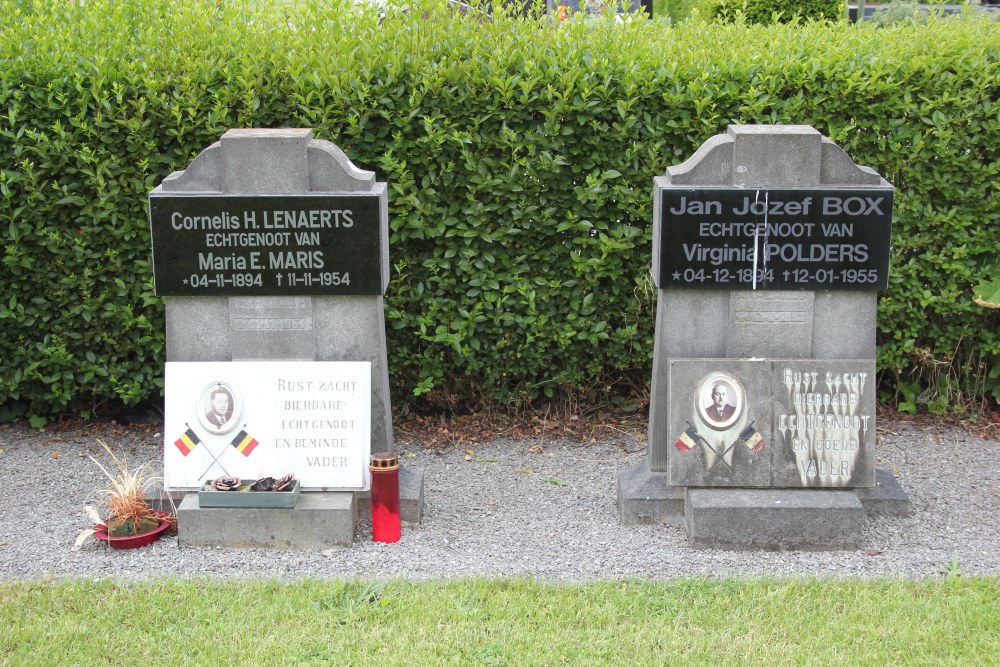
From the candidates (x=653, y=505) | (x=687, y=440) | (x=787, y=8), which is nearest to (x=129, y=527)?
(x=653, y=505)

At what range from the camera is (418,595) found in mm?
4367

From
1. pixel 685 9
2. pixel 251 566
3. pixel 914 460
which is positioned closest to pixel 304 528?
pixel 251 566

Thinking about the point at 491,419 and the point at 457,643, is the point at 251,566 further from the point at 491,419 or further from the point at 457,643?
the point at 491,419

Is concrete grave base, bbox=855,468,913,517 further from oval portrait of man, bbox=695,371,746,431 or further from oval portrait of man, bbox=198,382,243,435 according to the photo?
oval portrait of man, bbox=198,382,243,435

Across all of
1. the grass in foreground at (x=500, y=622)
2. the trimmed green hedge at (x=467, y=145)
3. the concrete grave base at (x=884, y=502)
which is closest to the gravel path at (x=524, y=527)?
the concrete grave base at (x=884, y=502)

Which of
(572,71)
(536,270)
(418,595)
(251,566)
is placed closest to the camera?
(418,595)

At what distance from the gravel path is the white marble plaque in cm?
36

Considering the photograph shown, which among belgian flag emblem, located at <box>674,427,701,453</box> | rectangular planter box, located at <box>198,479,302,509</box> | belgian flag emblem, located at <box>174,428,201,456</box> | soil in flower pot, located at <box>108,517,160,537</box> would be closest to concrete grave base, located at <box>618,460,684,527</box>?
belgian flag emblem, located at <box>674,427,701,453</box>

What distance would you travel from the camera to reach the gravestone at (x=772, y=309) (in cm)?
499

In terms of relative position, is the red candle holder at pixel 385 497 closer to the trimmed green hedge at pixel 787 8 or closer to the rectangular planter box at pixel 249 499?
the rectangular planter box at pixel 249 499

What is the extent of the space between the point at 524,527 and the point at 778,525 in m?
1.24

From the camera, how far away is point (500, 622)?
4164 millimetres

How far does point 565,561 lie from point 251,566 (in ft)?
4.70

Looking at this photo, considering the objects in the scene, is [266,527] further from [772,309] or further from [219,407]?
[772,309]
